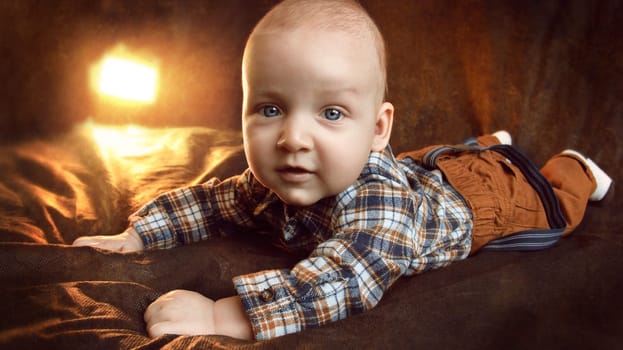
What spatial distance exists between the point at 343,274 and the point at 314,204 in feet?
0.65

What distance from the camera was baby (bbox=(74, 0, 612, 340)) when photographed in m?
0.86

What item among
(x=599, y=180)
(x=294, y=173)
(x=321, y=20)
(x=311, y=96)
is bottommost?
(x=599, y=180)

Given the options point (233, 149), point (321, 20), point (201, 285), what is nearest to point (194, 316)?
point (201, 285)

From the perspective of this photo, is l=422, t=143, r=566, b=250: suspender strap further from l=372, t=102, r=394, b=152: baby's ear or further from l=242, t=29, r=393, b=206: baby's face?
l=242, t=29, r=393, b=206: baby's face

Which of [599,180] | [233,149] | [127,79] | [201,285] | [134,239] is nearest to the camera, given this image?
[201,285]

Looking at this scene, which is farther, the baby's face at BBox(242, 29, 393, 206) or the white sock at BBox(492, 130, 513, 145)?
the white sock at BBox(492, 130, 513, 145)

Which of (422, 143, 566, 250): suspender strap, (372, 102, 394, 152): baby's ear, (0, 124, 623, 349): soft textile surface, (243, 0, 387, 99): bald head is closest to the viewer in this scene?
(0, 124, 623, 349): soft textile surface

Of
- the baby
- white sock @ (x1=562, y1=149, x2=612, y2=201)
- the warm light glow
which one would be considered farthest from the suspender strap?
the warm light glow

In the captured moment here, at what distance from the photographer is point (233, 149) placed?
1547 millimetres

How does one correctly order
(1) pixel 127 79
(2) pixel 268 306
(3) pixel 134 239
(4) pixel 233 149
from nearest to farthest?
(2) pixel 268 306
(3) pixel 134 239
(4) pixel 233 149
(1) pixel 127 79

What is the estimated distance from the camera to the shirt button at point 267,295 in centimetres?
84

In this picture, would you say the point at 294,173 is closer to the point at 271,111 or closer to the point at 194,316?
the point at 271,111

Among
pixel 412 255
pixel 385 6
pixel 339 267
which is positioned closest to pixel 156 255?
pixel 339 267

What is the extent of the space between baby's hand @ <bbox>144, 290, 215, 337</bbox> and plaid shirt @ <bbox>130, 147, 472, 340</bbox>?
6 cm
